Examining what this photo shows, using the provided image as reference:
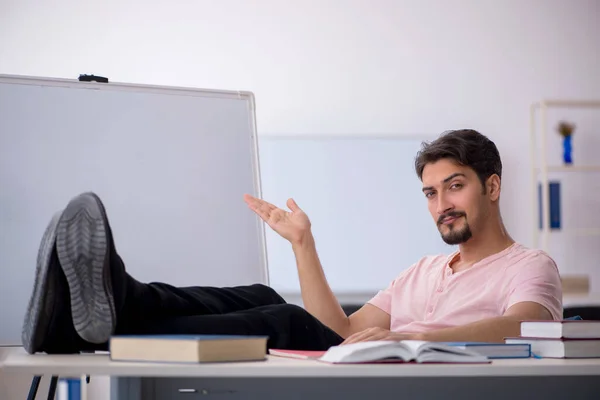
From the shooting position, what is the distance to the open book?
3.45 feet

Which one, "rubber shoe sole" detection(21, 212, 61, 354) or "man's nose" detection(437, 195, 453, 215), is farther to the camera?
"man's nose" detection(437, 195, 453, 215)

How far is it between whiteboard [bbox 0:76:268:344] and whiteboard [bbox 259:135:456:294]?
1.91 m

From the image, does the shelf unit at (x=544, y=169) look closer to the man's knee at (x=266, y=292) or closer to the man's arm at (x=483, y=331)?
the man's arm at (x=483, y=331)

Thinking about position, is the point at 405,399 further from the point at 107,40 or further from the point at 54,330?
the point at 107,40

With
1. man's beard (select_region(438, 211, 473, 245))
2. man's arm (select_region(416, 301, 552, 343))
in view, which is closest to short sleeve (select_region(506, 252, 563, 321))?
man's arm (select_region(416, 301, 552, 343))

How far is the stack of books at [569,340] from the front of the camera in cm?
120

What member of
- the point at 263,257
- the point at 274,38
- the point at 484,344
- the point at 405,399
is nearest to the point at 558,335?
the point at 484,344

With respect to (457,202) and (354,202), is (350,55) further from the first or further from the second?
(457,202)

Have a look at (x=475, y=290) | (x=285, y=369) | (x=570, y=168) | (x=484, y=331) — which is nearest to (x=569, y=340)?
(x=285, y=369)

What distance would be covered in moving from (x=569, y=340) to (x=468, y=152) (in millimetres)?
1087

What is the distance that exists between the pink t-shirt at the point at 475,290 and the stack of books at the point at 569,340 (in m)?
0.70

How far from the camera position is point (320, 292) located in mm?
2287

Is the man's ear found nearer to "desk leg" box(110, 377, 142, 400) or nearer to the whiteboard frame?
the whiteboard frame

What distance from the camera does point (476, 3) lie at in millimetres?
4949
